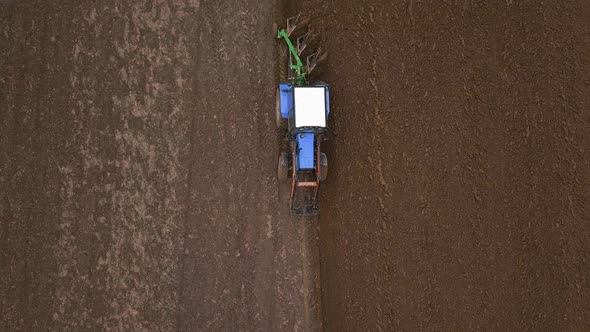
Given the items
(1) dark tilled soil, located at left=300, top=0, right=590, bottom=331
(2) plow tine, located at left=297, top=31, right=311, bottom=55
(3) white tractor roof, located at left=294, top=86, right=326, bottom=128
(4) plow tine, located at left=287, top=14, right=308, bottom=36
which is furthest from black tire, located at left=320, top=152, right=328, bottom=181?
(4) plow tine, located at left=287, top=14, right=308, bottom=36

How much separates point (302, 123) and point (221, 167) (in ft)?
3.69

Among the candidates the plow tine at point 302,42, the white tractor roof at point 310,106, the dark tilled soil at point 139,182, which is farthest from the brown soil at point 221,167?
the white tractor roof at point 310,106

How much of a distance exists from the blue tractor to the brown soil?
0.57 feet

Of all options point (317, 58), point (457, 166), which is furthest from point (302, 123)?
point (457, 166)

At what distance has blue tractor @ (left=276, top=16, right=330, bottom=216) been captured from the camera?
4.89 meters

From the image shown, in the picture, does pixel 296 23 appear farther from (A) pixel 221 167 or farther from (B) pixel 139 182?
(B) pixel 139 182

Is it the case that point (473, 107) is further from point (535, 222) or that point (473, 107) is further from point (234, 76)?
point (234, 76)

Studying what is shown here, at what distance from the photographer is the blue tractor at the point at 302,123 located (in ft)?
16.0

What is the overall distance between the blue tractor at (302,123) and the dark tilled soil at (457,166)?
0.77 ft

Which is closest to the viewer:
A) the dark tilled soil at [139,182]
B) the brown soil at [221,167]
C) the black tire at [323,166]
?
the brown soil at [221,167]

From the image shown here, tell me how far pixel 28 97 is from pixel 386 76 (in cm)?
359

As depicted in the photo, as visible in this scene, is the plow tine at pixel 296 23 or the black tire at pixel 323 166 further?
the plow tine at pixel 296 23

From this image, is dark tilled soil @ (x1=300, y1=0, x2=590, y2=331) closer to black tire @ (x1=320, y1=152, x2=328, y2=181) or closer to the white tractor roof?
black tire @ (x1=320, y1=152, x2=328, y2=181)

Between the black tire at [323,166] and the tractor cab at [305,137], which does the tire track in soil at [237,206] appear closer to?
the tractor cab at [305,137]
